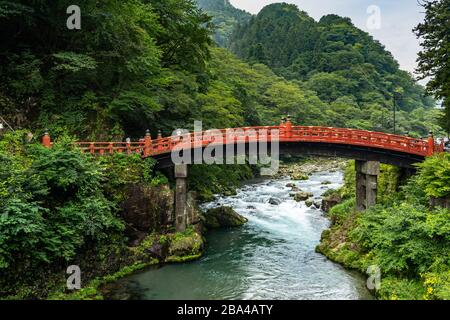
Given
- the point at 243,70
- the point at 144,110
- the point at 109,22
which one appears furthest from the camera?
the point at 243,70

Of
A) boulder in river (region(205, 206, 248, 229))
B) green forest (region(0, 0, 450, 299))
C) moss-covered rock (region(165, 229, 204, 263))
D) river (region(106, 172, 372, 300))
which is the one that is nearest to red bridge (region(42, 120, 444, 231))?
moss-covered rock (region(165, 229, 204, 263))

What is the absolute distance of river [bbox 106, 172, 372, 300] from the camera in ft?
61.1

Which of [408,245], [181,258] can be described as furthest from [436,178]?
[181,258]

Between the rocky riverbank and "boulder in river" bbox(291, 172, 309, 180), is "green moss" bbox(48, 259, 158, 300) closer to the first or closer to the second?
"boulder in river" bbox(291, 172, 309, 180)

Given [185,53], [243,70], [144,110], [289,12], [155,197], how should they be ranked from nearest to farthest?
1. [155,197]
2. [144,110]
3. [185,53]
4. [243,70]
5. [289,12]

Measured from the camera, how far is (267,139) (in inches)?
1008

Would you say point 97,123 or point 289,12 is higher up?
point 289,12

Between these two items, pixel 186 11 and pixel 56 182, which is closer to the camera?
pixel 56 182

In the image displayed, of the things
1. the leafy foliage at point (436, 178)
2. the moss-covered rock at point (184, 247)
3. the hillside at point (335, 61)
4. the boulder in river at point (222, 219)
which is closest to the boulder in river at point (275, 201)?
the boulder in river at point (222, 219)

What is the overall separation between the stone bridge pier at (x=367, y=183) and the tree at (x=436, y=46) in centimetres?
563

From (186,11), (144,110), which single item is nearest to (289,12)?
(186,11)

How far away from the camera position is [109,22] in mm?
24672

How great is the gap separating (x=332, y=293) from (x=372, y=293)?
1770 mm

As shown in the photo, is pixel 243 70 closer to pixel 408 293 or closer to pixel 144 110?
pixel 144 110
